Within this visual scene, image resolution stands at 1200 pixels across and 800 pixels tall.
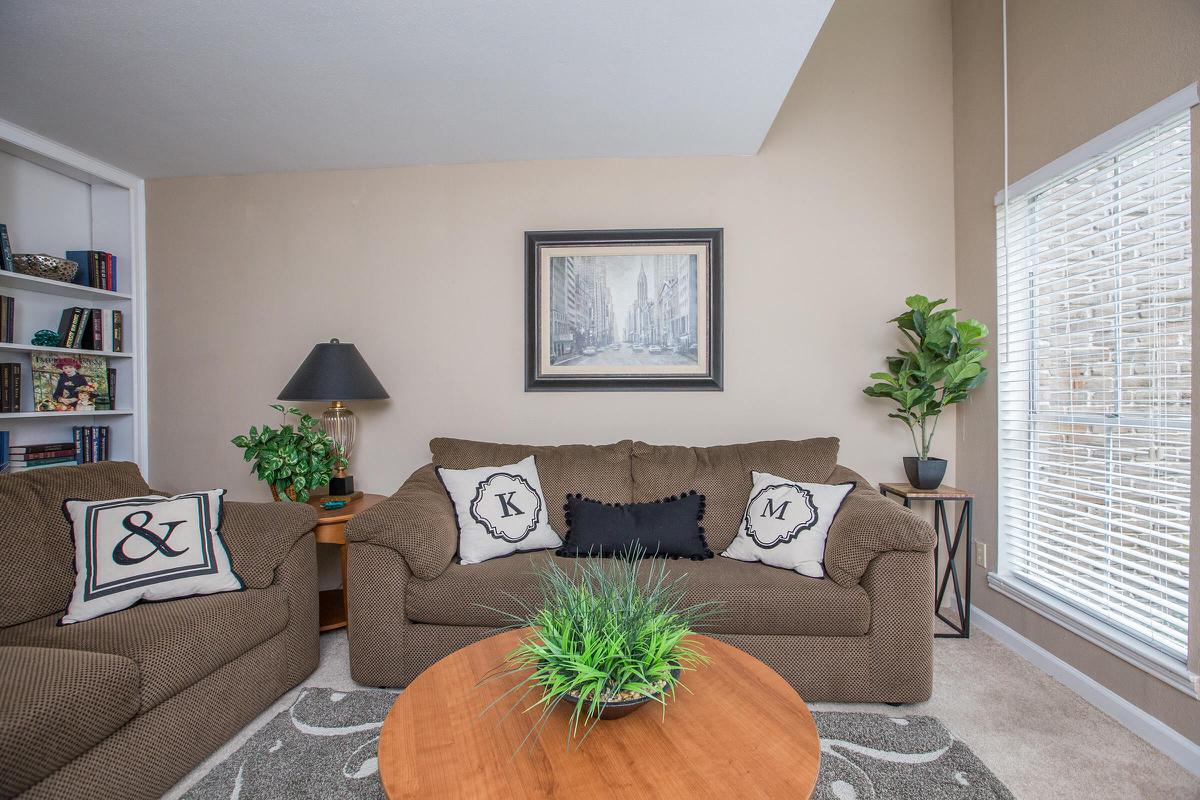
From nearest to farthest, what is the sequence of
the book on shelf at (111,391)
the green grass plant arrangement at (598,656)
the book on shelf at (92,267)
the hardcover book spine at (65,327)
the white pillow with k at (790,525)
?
1. the green grass plant arrangement at (598,656)
2. the white pillow with k at (790,525)
3. the hardcover book spine at (65,327)
4. the book on shelf at (92,267)
5. the book on shelf at (111,391)

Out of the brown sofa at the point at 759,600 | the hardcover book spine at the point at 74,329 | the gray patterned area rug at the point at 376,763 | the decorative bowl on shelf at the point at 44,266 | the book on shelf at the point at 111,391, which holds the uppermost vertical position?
the decorative bowl on shelf at the point at 44,266

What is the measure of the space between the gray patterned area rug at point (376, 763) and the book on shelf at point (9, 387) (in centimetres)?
217

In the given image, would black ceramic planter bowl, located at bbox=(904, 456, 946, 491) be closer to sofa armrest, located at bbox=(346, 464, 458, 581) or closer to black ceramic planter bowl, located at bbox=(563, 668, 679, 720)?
black ceramic planter bowl, located at bbox=(563, 668, 679, 720)

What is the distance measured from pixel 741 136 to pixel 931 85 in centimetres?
113

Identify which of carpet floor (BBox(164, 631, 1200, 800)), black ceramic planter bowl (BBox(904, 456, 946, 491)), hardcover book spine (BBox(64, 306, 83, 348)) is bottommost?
carpet floor (BBox(164, 631, 1200, 800))

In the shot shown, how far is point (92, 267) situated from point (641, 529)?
3.30m

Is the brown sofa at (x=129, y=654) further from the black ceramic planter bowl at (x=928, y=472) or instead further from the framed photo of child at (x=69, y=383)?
the black ceramic planter bowl at (x=928, y=472)

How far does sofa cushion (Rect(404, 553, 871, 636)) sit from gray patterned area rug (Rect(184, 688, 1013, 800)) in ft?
1.03

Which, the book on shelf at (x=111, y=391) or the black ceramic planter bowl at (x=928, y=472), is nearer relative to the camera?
the black ceramic planter bowl at (x=928, y=472)

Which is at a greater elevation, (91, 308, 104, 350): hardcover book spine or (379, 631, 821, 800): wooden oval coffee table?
(91, 308, 104, 350): hardcover book spine

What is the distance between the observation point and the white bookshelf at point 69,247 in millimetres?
2768

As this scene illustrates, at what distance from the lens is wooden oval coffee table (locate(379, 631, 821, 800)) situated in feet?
3.14

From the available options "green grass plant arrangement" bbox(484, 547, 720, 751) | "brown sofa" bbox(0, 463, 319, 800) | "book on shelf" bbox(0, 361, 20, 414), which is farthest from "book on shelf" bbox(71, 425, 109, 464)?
"green grass plant arrangement" bbox(484, 547, 720, 751)

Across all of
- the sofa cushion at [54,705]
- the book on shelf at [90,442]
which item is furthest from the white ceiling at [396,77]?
the sofa cushion at [54,705]
